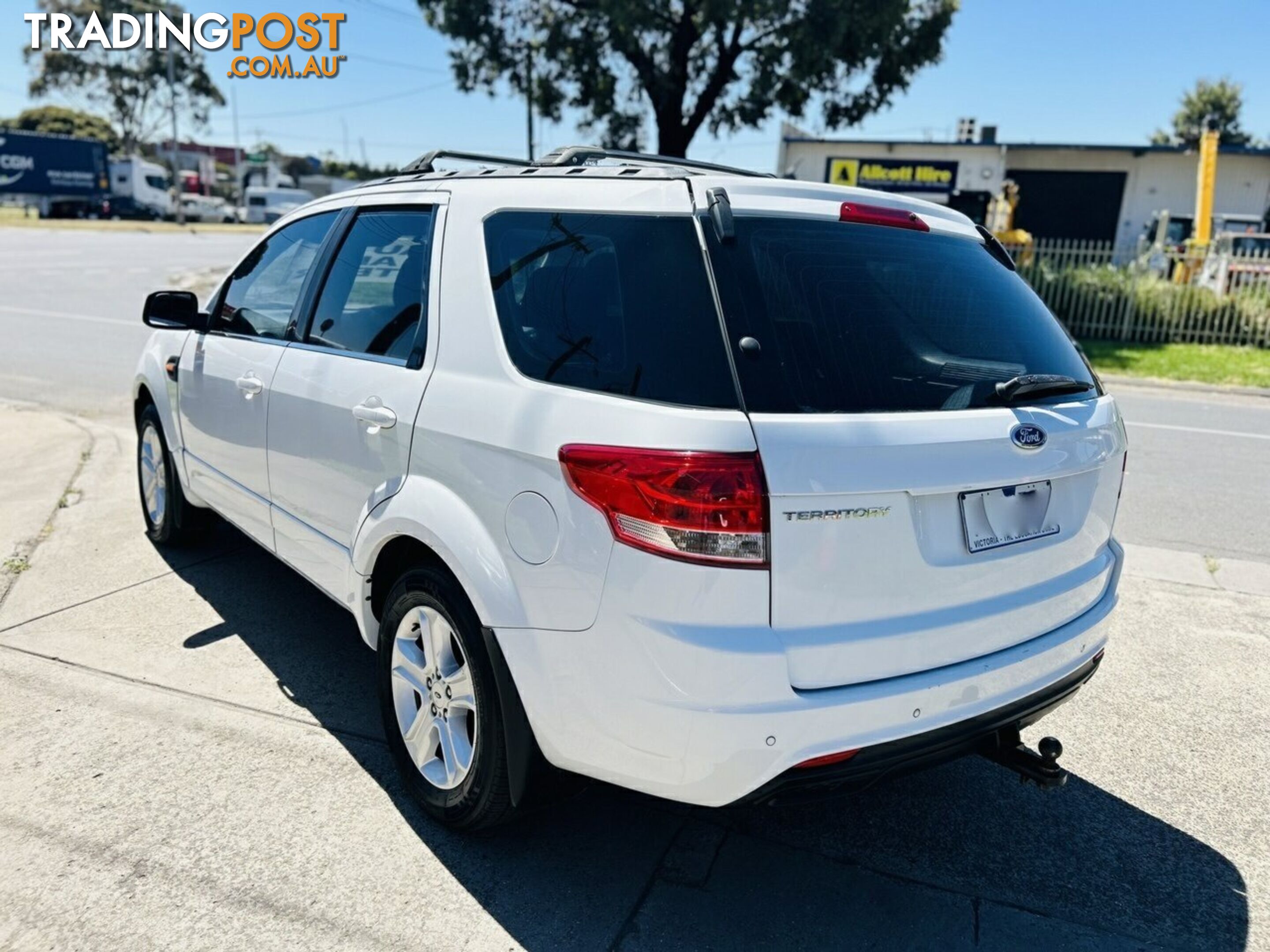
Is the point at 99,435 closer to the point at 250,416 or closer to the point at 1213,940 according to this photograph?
the point at 250,416

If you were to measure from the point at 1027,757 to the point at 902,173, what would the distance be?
32.3 metres

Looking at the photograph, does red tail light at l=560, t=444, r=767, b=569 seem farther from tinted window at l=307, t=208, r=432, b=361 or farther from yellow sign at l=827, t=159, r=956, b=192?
yellow sign at l=827, t=159, r=956, b=192

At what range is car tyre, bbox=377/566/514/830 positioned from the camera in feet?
8.68

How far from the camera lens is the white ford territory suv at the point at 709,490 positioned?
2211 millimetres

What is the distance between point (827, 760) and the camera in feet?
7.52

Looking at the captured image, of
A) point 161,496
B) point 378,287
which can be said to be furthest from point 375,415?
point 161,496

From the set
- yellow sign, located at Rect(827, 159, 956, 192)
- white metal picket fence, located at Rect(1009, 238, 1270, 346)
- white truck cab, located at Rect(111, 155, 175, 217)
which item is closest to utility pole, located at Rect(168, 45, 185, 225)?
white truck cab, located at Rect(111, 155, 175, 217)

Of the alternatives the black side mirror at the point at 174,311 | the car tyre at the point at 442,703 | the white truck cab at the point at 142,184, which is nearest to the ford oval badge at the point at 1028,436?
the car tyre at the point at 442,703

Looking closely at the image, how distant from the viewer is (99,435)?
7902mm

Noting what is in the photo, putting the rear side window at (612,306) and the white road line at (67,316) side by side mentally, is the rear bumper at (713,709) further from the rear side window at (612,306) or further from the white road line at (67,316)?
the white road line at (67,316)

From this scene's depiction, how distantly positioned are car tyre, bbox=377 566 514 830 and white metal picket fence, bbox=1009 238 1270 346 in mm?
14964

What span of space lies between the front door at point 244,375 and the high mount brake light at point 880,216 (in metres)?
2.07

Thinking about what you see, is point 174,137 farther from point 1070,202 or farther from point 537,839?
point 537,839

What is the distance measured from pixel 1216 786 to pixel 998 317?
1799 mm
